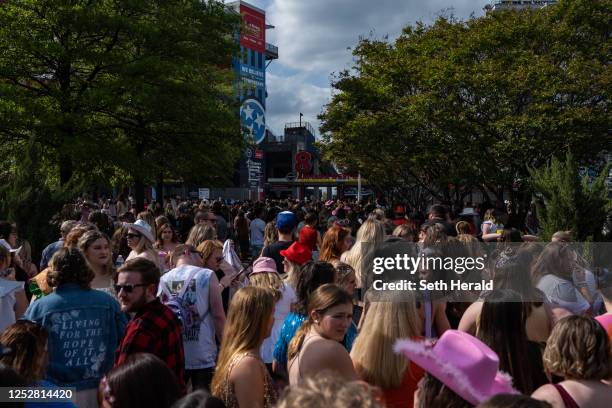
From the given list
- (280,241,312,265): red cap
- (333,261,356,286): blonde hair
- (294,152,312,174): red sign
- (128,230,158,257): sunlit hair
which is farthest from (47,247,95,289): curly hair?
(294,152,312,174): red sign

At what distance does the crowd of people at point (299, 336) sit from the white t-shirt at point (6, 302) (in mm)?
11

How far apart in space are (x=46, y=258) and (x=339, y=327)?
4620mm

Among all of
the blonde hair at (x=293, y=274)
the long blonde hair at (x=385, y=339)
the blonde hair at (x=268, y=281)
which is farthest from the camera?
the blonde hair at (x=293, y=274)

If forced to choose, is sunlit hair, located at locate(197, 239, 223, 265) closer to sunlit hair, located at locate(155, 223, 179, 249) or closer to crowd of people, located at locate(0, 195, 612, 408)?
crowd of people, located at locate(0, 195, 612, 408)

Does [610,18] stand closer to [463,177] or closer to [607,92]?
[607,92]

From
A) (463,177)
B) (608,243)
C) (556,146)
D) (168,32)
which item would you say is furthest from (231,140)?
(608,243)

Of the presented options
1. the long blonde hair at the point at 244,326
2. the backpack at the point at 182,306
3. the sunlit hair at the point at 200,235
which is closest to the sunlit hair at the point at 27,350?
the long blonde hair at the point at 244,326

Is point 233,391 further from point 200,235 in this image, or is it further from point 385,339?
point 200,235

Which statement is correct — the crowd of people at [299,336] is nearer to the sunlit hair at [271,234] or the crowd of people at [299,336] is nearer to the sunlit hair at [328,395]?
the sunlit hair at [328,395]

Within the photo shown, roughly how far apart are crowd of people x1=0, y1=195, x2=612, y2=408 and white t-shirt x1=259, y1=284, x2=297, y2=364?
0.5 inches

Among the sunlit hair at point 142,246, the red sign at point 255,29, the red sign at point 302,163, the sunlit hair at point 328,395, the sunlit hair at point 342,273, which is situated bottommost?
the sunlit hair at point 342,273

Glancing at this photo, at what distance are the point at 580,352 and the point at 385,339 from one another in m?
1.04

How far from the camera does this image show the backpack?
15.2 ft

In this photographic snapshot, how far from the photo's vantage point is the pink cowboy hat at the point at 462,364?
2.24 m
